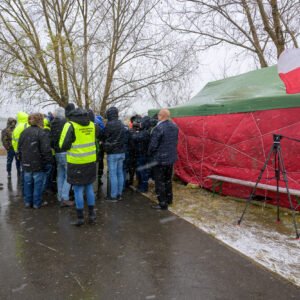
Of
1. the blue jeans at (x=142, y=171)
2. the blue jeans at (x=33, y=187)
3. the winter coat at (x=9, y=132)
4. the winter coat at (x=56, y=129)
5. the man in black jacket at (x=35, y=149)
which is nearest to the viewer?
the man in black jacket at (x=35, y=149)

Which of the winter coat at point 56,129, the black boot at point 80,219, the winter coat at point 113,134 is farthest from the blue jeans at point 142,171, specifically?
the black boot at point 80,219

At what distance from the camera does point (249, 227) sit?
4.93 m

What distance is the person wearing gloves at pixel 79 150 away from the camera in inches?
189

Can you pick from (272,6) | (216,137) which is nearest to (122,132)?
(216,137)

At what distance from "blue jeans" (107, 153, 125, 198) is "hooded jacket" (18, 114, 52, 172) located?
1.24 m

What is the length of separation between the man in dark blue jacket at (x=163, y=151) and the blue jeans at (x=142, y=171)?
1362 mm

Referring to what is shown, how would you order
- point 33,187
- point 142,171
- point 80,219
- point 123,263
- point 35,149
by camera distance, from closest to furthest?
point 123,263
point 80,219
point 35,149
point 33,187
point 142,171

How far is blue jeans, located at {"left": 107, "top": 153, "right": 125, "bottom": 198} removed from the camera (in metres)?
6.40

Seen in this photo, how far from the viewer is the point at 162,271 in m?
3.50

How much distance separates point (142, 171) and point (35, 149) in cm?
261

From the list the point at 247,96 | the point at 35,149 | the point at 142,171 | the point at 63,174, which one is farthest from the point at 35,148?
the point at 247,96

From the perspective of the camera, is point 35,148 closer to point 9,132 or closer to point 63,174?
point 63,174

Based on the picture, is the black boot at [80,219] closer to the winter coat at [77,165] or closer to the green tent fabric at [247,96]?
the winter coat at [77,165]

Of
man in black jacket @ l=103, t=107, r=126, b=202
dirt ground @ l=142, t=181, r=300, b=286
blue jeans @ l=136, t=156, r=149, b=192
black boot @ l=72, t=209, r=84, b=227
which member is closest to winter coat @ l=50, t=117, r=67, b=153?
man in black jacket @ l=103, t=107, r=126, b=202
